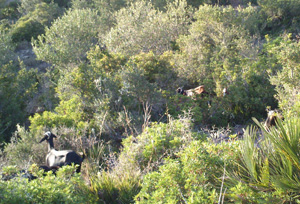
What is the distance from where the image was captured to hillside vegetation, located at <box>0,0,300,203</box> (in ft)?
11.0

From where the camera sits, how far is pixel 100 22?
18.9 metres

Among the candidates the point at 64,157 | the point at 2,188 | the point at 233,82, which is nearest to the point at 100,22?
the point at 233,82

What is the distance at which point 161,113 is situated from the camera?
8.34 metres

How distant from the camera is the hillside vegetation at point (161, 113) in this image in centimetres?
335

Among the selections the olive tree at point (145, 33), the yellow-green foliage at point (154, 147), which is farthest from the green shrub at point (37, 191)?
the olive tree at point (145, 33)

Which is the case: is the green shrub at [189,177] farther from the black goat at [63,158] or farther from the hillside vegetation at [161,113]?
the black goat at [63,158]


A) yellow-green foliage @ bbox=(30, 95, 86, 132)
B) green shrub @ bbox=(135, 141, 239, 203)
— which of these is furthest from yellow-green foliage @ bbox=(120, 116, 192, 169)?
yellow-green foliage @ bbox=(30, 95, 86, 132)

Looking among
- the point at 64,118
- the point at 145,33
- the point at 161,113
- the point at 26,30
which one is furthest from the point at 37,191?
the point at 26,30

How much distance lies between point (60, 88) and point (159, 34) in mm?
6558

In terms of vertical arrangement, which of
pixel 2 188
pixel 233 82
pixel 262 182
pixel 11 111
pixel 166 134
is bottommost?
pixel 11 111

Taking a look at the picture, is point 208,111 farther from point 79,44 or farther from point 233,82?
point 79,44

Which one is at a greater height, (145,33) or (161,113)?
(145,33)

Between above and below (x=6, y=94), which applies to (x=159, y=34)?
above

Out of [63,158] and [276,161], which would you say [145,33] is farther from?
[276,161]
